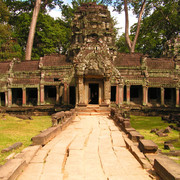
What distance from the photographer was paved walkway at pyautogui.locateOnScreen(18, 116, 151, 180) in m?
4.28

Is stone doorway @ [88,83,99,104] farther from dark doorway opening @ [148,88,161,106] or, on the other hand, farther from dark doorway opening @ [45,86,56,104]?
dark doorway opening @ [148,88,161,106]

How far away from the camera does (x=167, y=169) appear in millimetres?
3857

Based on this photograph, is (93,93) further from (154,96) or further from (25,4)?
(25,4)

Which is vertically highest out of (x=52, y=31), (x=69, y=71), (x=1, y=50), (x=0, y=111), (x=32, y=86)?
(x=52, y=31)

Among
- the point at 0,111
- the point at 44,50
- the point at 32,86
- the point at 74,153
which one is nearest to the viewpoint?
the point at 74,153

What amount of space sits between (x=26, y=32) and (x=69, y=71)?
1999 centimetres

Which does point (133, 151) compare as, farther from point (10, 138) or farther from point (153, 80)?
point (153, 80)

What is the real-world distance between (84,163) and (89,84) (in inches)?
670

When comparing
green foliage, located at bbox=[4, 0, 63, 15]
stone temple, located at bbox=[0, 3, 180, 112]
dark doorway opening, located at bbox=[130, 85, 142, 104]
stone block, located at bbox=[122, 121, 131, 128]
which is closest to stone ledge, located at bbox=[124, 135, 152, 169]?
stone block, located at bbox=[122, 121, 131, 128]

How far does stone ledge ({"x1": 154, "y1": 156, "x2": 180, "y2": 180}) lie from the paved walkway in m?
0.30

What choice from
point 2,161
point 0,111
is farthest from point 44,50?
point 2,161

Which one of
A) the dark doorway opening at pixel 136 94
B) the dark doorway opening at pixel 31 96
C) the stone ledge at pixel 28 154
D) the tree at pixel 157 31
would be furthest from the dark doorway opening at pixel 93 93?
the stone ledge at pixel 28 154

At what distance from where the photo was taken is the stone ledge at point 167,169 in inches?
141

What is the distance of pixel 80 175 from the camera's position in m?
4.33
